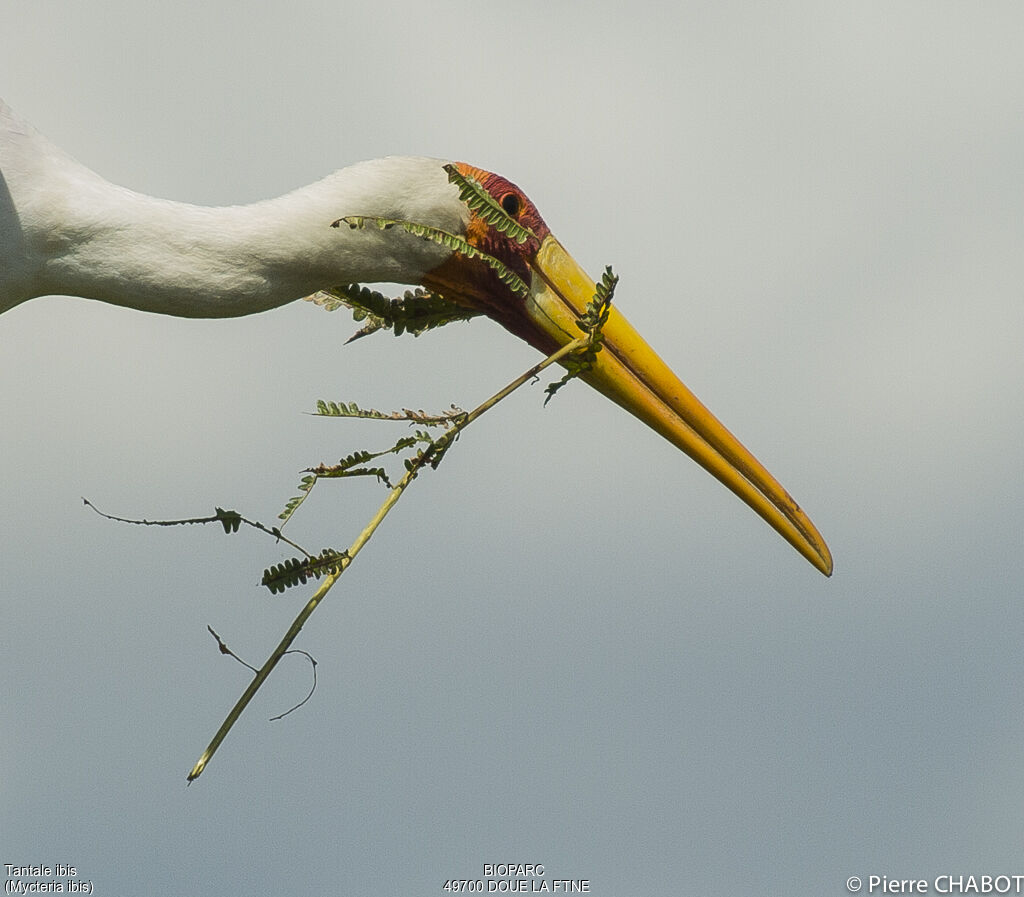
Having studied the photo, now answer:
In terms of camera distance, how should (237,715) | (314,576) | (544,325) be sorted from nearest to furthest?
(237,715)
(314,576)
(544,325)

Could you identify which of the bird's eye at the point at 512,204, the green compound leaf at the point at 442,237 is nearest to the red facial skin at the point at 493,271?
the bird's eye at the point at 512,204

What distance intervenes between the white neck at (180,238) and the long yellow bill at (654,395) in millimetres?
965

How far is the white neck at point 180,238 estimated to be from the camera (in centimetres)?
766

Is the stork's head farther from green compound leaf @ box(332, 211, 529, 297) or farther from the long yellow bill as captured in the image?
green compound leaf @ box(332, 211, 529, 297)

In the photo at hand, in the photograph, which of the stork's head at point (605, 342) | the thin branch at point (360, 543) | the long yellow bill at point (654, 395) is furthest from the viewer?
the long yellow bill at point (654, 395)

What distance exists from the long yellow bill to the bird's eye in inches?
8.9

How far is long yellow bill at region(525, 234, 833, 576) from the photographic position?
8.81 m

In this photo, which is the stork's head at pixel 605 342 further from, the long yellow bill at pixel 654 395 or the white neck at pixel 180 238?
the white neck at pixel 180 238

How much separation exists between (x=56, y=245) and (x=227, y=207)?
0.81 m

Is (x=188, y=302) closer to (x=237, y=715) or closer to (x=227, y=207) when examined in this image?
(x=227, y=207)

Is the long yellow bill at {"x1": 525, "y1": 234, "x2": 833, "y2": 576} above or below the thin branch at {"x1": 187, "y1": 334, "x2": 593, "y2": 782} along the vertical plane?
above

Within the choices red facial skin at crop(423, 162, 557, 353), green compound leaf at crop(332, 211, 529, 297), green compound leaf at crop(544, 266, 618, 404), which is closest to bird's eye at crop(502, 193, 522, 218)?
red facial skin at crop(423, 162, 557, 353)

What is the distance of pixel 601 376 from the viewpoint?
8.80 meters

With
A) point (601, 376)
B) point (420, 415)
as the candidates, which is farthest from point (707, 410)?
point (420, 415)
